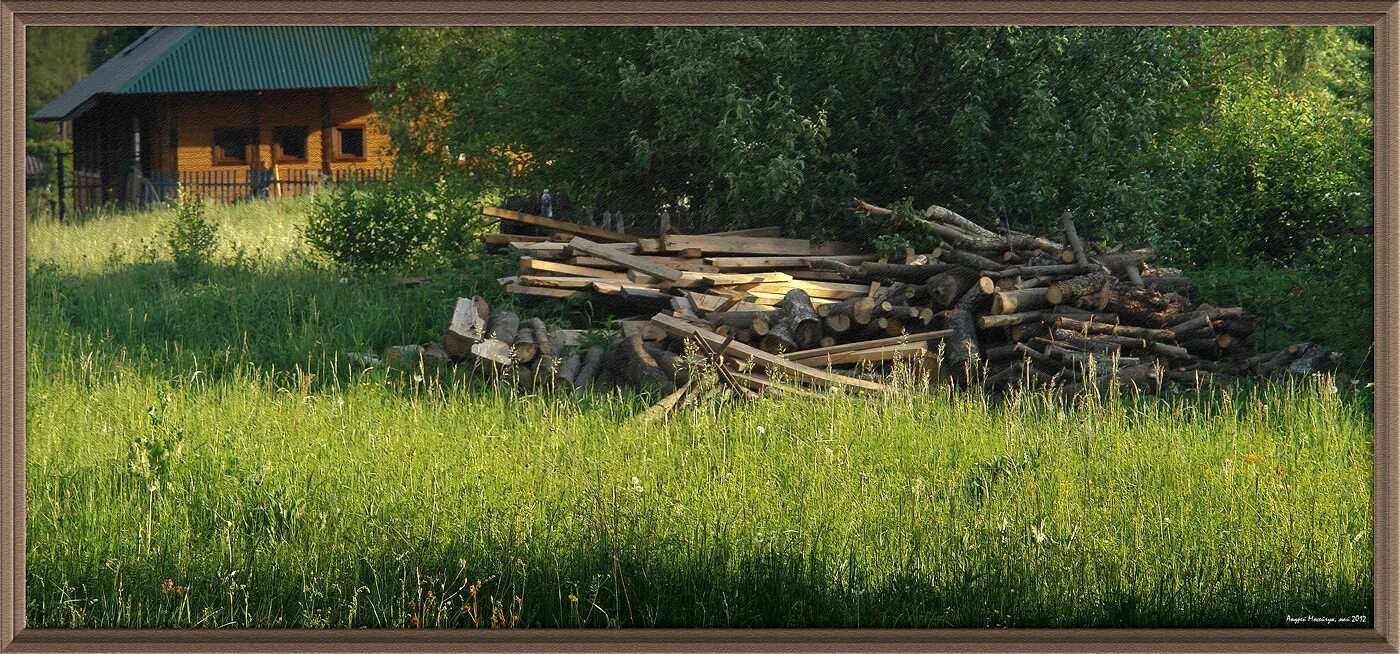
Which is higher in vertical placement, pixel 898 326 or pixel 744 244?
pixel 744 244

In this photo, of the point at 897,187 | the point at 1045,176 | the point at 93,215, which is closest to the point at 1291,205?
the point at 1045,176

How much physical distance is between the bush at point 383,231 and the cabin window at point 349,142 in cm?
1090

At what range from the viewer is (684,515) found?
5242 mm

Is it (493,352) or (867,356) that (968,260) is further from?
(493,352)

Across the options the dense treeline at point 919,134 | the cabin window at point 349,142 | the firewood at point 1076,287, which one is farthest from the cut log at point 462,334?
the cabin window at point 349,142

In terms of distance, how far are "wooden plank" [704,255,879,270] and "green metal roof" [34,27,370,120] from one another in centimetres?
813

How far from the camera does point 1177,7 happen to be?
4.73 meters

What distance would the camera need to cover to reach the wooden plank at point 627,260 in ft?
33.3

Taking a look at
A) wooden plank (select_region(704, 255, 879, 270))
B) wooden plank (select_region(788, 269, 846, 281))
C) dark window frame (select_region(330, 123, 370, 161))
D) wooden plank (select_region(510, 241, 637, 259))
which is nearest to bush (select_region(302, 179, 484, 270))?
wooden plank (select_region(510, 241, 637, 259))

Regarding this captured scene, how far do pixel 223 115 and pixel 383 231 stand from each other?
39.9 feet

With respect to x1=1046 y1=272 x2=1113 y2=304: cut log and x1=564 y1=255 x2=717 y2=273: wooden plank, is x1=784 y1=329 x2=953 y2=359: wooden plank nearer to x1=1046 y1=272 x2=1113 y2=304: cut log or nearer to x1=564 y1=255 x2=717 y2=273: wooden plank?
x1=1046 y1=272 x2=1113 y2=304: cut log

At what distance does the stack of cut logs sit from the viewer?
8.63 m

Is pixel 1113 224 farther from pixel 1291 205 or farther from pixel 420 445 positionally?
pixel 420 445

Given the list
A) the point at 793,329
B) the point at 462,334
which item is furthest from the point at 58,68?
the point at 793,329
